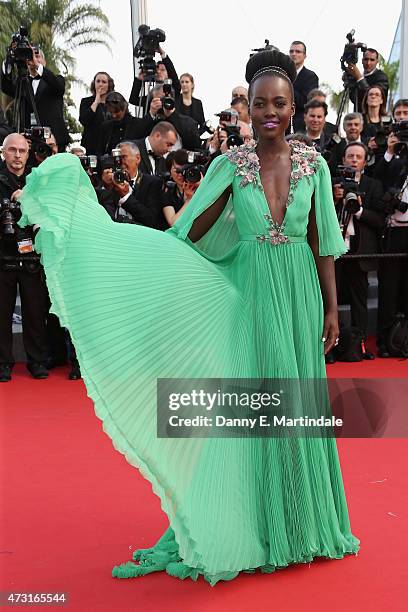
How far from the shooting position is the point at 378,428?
208 inches

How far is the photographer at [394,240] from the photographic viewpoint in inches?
283

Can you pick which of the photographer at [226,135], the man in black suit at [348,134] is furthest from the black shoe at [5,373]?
the man in black suit at [348,134]

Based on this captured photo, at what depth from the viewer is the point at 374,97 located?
26.7 feet

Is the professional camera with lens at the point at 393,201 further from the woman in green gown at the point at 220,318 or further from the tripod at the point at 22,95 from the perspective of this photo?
the woman in green gown at the point at 220,318

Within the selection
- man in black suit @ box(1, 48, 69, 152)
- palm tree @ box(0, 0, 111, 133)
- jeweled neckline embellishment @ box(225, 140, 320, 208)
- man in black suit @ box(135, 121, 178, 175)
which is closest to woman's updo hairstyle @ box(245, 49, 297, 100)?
jeweled neckline embellishment @ box(225, 140, 320, 208)

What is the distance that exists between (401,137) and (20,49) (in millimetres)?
3076

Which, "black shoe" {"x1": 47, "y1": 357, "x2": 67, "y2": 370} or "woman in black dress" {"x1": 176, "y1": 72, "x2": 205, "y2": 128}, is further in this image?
"woman in black dress" {"x1": 176, "y1": 72, "x2": 205, "y2": 128}

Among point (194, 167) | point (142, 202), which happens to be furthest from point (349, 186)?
point (142, 202)

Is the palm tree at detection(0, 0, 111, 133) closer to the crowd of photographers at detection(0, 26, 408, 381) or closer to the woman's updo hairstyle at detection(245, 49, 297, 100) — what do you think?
the crowd of photographers at detection(0, 26, 408, 381)

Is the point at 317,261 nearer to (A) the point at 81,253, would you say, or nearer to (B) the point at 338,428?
(A) the point at 81,253

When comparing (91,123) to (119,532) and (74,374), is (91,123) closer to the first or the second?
(74,374)

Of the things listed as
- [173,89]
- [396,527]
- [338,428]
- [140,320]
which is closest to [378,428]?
[338,428]

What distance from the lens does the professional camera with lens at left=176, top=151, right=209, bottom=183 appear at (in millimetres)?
6383

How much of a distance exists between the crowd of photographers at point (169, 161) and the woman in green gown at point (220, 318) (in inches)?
114
